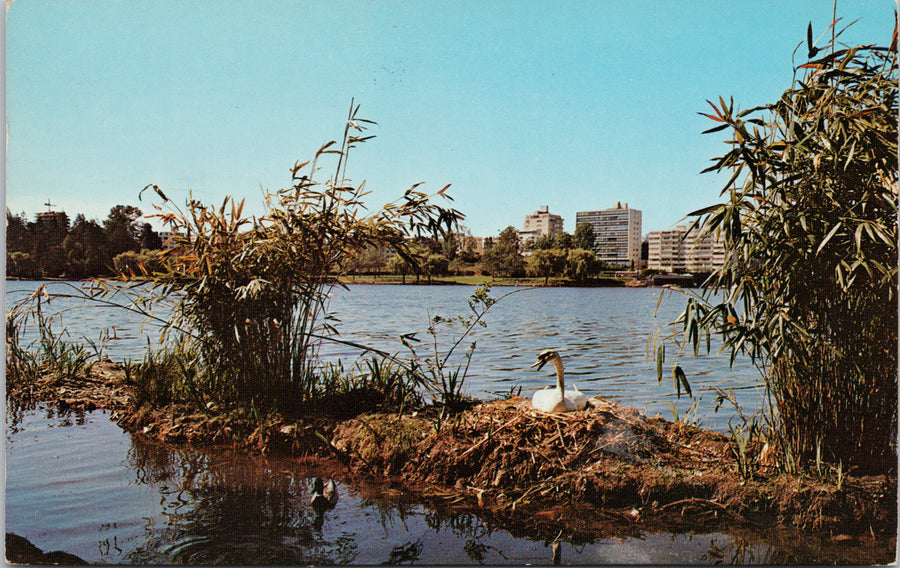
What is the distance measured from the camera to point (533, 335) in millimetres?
5328

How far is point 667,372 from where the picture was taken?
5.32 metres

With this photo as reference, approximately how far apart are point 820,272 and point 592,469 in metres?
1.37

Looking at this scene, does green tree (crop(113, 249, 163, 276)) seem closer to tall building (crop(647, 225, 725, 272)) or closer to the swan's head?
the swan's head

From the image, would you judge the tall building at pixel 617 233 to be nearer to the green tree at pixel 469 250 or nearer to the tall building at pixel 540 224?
the tall building at pixel 540 224

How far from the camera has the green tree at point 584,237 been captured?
4145 mm

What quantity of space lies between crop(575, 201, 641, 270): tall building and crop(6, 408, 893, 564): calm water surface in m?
1.85

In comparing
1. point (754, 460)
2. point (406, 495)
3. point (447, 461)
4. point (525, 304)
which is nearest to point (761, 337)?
point (754, 460)

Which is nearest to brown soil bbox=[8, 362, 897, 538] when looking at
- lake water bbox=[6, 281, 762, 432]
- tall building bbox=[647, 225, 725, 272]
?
lake water bbox=[6, 281, 762, 432]

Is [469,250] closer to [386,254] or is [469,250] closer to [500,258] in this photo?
[500,258]

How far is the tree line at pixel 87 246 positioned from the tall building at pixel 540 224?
7.82 feet

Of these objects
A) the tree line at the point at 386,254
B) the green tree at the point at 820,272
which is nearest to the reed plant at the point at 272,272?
the tree line at the point at 386,254

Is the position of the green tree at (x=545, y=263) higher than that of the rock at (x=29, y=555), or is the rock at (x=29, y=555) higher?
the green tree at (x=545, y=263)

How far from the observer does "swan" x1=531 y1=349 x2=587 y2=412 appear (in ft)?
11.2

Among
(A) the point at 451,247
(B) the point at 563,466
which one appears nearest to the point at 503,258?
(A) the point at 451,247
